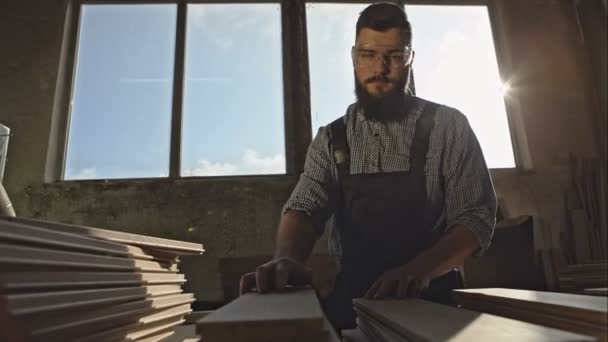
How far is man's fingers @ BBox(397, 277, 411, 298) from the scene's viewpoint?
113 cm

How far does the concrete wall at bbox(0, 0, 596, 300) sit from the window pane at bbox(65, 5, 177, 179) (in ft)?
0.80

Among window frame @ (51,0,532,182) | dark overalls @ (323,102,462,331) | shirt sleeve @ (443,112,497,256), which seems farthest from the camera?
window frame @ (51,0,532,182)

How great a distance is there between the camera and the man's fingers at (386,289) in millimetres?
1117

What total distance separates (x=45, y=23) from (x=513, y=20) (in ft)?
15.8

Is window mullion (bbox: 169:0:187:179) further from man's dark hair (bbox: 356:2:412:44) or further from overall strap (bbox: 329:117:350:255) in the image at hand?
man's dark hair (bbox: 356:2:412:44)

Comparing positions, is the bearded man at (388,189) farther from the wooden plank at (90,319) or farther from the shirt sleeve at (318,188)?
the wooden plank at (90,319)

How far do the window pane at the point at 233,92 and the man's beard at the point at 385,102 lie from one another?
2.03 m

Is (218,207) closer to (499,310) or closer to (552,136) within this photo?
(499,310)

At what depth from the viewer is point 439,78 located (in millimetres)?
4125

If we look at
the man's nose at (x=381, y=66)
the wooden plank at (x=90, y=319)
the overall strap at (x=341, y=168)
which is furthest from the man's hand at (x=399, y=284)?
the man's nose at (x=381, y=66)

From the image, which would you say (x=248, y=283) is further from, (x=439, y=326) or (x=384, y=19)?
(x=384, y=19)

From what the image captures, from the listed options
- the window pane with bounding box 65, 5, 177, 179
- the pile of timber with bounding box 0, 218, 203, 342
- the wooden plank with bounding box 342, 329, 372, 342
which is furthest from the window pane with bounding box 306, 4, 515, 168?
the wooden plank with bounding box 342, 329, 372, 342

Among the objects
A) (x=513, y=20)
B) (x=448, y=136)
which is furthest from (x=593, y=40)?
(x=448, y=136)

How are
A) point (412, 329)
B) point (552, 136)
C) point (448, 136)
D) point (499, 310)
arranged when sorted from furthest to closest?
point (552, 136), point (448, 136), point (499, 310), point (412, 329)
